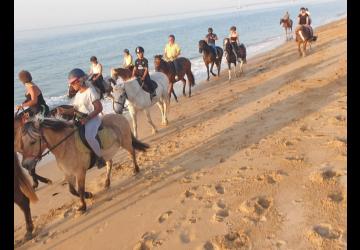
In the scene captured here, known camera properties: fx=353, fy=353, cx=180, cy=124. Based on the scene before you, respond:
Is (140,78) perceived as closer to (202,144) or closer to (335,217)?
(202,144)

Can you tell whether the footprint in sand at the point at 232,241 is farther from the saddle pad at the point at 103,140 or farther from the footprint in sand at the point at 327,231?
the saddle pad at the point at 103,140

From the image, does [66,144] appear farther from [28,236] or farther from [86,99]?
[28,236]

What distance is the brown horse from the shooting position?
18.0 ft

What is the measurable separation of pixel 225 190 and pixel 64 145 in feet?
9.20

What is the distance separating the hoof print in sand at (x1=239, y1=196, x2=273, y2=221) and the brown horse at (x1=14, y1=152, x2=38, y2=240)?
3329 mm

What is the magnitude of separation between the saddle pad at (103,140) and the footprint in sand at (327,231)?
3.71 metres

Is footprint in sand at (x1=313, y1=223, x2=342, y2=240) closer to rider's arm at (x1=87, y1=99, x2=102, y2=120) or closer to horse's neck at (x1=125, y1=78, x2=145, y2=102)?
rider's arm at (x1=87, y1=99, x2=102, y2=120)

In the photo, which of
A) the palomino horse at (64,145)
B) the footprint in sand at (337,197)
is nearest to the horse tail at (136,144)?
the palomino horse at (64,145)

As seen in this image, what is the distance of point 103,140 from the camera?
634 centimetres

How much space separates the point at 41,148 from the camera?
5.46 m

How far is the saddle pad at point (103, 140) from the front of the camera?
5.98 meters

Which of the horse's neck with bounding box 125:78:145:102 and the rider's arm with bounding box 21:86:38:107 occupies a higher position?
the rider's arm with bounding box 21:86:38:107

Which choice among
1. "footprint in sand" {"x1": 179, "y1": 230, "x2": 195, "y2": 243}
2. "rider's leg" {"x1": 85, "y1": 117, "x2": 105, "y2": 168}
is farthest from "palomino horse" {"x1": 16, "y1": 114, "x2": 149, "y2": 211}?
"footprint in sand" {"x1": 179, "y1": 230, "x2": 195, "y2": 243}

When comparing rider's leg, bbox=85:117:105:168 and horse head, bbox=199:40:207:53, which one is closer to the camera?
rider's leg, bbox=85:117:105:168
